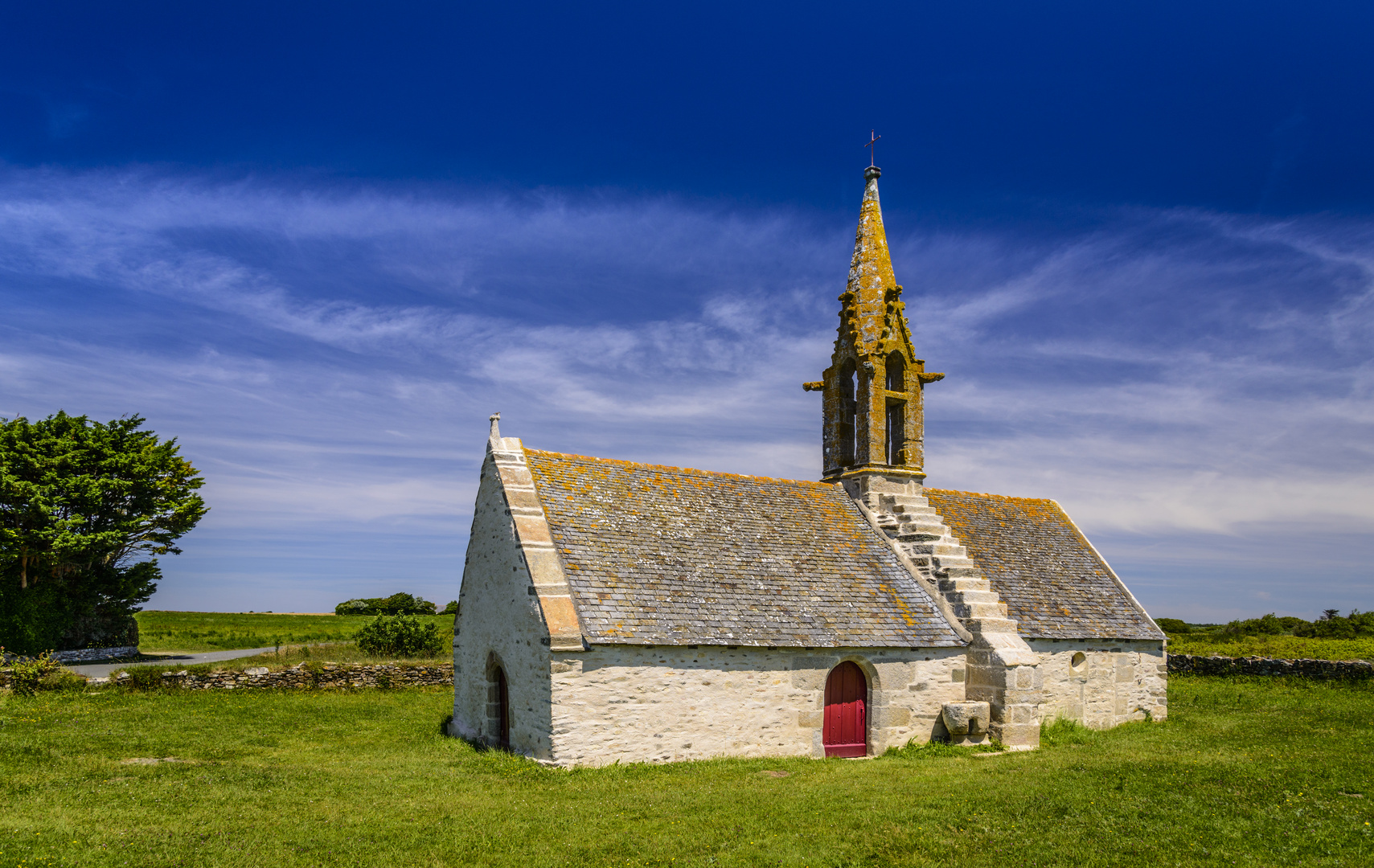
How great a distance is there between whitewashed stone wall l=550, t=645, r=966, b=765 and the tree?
27.1m

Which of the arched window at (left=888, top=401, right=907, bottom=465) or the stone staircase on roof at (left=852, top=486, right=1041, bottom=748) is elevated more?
the arched window at (left=888, top=401, right=907, bottom=465)

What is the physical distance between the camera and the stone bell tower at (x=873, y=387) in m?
21.1

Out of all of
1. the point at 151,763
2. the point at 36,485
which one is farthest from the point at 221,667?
the point at 36,485

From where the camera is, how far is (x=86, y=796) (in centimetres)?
1131

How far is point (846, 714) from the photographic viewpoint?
16.0 metres

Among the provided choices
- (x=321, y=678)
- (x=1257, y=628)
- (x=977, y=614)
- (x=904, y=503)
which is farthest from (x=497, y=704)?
(x=1257, y=628)

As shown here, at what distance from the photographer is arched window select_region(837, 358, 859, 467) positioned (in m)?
22.0

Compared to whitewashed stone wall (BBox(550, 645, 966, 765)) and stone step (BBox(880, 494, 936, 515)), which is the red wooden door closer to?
whitewashed stone wall (BBox(550, 645, 966, 765))

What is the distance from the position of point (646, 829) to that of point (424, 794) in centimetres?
400

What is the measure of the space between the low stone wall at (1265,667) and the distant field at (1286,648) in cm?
191

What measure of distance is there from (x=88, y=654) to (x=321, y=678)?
15963 millimetres

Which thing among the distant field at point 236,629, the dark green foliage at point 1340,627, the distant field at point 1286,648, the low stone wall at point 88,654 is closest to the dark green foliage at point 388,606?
the distant field at point 236,629

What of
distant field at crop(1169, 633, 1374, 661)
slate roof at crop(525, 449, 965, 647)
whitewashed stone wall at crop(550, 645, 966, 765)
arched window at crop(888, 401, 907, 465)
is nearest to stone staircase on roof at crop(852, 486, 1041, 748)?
slate roof at crop(525, 449, 965, 647)

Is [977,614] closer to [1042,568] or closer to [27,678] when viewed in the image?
[1042,568]
